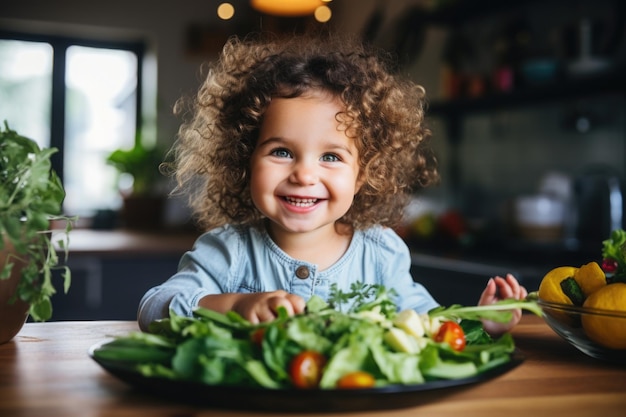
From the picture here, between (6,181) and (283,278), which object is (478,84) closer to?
(283,278)

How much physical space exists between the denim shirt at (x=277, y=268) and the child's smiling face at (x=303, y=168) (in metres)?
0.12

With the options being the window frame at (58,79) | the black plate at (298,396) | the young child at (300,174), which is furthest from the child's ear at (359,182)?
the window frame at (58,79)

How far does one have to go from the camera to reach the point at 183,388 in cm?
67

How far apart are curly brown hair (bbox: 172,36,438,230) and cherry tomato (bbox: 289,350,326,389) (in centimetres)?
62

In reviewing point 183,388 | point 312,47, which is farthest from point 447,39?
point 183,388

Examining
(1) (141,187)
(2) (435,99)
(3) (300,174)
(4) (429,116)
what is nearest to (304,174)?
(3) (300,174)

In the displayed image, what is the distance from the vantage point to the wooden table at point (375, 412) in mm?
695

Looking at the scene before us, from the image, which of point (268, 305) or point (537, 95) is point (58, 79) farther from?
point (268, 305)

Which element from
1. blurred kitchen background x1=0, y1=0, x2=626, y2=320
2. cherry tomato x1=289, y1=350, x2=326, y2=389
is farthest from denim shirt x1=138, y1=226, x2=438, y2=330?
blurred kitchen background x1=0, y1=0, x2=626, y2=320

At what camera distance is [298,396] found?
650mm

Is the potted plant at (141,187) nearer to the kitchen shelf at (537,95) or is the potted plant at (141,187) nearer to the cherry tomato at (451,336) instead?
the kitchen shelf at (537,95)

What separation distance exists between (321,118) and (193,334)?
1.84 ft

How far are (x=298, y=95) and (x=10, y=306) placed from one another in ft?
1.86

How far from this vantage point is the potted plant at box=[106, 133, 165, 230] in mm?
4828
